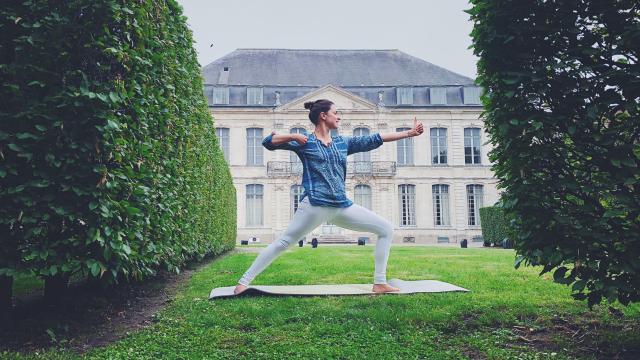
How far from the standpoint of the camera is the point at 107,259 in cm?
302

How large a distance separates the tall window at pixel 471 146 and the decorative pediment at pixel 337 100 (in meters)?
6.45

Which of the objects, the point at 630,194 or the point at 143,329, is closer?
the point at 630,194

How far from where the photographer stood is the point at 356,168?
28828 millimetres

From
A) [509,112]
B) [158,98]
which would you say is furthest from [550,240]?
[158,98]

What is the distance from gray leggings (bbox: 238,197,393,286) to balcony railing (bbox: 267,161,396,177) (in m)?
24.1

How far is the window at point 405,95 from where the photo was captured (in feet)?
96.0

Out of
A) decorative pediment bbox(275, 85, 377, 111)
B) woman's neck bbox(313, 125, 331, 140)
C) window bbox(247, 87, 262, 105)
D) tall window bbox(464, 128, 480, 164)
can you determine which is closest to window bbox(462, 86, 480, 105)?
tall window bbox(464, 128, 480, 164)

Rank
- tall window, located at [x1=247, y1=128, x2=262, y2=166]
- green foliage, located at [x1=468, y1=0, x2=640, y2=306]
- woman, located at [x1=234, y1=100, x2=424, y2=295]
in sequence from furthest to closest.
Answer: tall window, located at [x1=247, y1=128, x2=262, y2=166] < woman, located at [x1=234, y1=100, x2=424, y2=295] < green foliage, located at [x1=468, y1=0, x2=640, y2=306]

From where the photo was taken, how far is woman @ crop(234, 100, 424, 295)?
161 inches

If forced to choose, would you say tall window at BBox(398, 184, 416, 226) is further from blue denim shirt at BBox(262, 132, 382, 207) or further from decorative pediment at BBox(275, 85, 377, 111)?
blue denim shirt at BBox(262, 132, 382, 207)

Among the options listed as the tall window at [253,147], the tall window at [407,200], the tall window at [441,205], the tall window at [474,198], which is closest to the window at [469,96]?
Answer: the tall window at [474,198]

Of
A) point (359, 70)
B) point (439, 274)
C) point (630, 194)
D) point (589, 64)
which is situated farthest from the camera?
point (359, 70)

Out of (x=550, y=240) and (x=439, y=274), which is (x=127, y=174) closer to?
(x=550, y=240)

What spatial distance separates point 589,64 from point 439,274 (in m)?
3.76
